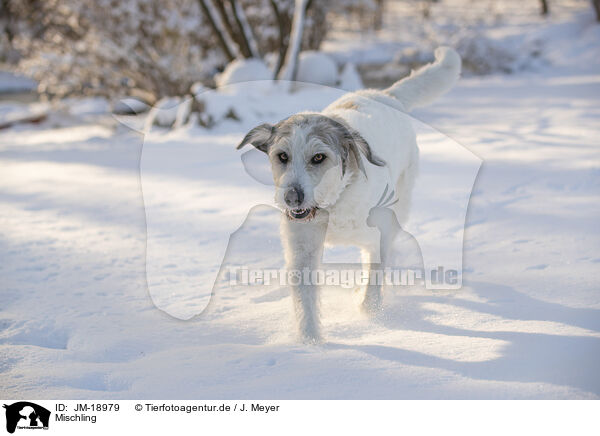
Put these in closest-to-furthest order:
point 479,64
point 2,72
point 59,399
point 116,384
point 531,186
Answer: point 59,399, point 116,384, point 531,186, point 479,64, point 2,72

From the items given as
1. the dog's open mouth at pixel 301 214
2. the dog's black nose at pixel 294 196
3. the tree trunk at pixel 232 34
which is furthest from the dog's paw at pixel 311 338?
the tree trunk at pixel 232 34

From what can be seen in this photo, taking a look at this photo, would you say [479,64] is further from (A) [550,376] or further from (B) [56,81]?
(A) [550,376]

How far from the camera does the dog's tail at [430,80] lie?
3918 millimetres

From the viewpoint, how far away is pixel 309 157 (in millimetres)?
2582

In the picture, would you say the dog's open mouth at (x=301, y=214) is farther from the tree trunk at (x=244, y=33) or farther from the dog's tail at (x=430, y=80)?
the tree trunk at (x=244, y=33)

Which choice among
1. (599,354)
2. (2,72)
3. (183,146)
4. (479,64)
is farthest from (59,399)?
(2,72)

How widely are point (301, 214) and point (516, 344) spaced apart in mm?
1223

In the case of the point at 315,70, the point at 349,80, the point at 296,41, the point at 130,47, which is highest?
the point at 130,47

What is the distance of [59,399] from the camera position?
2.39 meters

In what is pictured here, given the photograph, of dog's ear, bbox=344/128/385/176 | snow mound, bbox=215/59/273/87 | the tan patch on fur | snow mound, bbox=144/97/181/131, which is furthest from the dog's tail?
snow mound, bbox=144/97/181/131

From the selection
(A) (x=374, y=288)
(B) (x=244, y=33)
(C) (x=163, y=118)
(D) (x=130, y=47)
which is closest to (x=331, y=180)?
(A) (x=374, y=288)

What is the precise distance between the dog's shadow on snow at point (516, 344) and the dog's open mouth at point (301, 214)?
2.23ft
